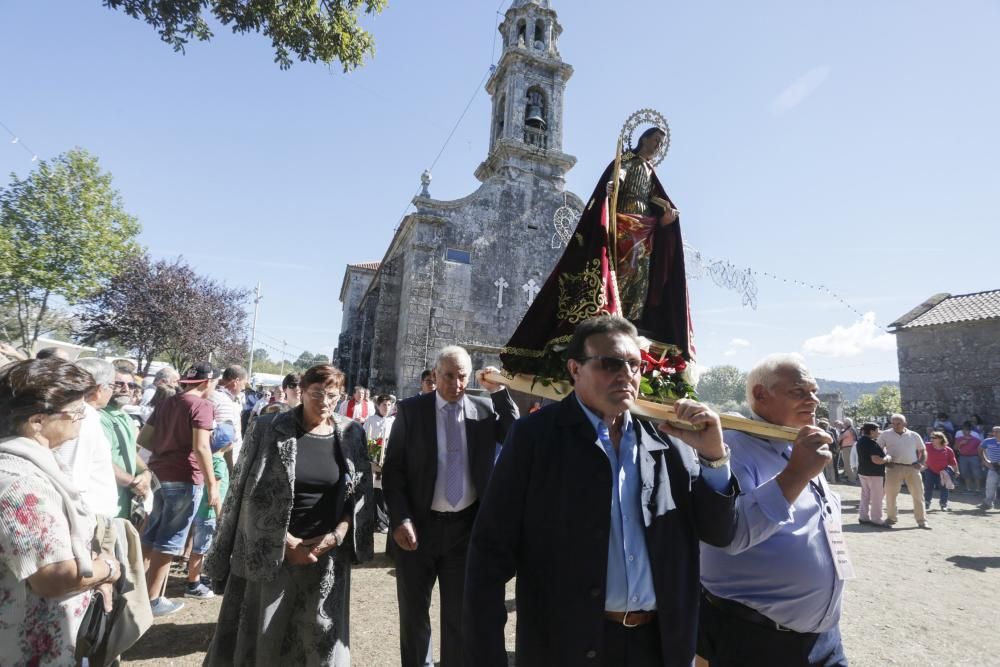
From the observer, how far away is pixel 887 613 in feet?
18.0

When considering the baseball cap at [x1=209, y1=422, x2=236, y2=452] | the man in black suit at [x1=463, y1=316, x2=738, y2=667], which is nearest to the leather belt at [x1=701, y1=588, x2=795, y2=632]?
the man in black suit at [x1=463, y1=316, x2=738, y2=667]

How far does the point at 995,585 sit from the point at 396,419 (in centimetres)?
811

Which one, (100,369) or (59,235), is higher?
(59,235)

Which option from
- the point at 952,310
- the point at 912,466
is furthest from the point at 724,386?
the point at 912,466

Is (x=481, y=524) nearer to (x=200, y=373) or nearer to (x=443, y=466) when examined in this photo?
(x=443, y=466)

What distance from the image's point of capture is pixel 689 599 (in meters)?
1.90

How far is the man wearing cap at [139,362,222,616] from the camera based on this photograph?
184 inches

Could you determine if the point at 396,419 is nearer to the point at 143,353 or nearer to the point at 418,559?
the point at 418,559

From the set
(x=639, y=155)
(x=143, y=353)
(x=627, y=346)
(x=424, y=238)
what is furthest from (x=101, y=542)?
(x=143, y=353)

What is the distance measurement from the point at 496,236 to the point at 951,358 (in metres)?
18.2

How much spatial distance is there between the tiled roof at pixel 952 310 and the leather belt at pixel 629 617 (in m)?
24.4

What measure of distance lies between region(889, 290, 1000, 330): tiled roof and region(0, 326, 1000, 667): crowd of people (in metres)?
23.5

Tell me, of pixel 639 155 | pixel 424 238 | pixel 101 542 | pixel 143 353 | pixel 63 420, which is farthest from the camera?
pixel 143 353

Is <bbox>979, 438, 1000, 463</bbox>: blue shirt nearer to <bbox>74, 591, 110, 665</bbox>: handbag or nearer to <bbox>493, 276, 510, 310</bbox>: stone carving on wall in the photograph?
<bbox>493, 276, 510, 310</bbox>: stone carving on wall
